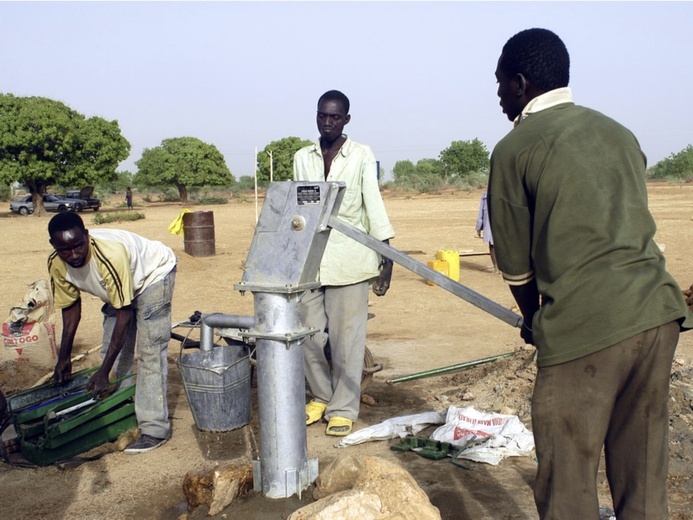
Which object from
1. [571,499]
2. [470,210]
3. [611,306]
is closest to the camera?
[611,306]

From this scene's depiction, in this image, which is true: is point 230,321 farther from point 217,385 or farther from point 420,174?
point 420,174

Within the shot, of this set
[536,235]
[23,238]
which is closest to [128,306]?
[536,235]

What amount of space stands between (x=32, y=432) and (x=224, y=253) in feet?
38.1

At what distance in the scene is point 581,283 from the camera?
2080mm

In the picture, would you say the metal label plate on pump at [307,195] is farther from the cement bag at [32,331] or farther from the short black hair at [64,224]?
the cement bag at [32,331]

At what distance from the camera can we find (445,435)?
13.6 feet

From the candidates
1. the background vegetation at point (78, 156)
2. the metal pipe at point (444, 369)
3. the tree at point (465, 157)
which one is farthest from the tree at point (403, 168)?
the metal pipe at point (444, 369)

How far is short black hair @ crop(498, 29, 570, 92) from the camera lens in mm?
2225

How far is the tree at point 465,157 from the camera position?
64.0 meters

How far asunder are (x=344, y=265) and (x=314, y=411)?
3.31 ft

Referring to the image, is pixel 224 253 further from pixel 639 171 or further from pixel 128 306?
pixel 639 171

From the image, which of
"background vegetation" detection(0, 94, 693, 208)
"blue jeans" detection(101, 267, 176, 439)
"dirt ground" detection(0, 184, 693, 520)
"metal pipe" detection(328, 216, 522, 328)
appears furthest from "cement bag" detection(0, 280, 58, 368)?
"background vegetation" detection(0, 94, 693, 208)

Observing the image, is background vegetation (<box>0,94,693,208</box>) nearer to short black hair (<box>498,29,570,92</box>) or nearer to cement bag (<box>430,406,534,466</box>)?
cement bag (<box>430,406,534,466</box>)

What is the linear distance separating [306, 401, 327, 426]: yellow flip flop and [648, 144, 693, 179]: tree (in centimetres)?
5215
